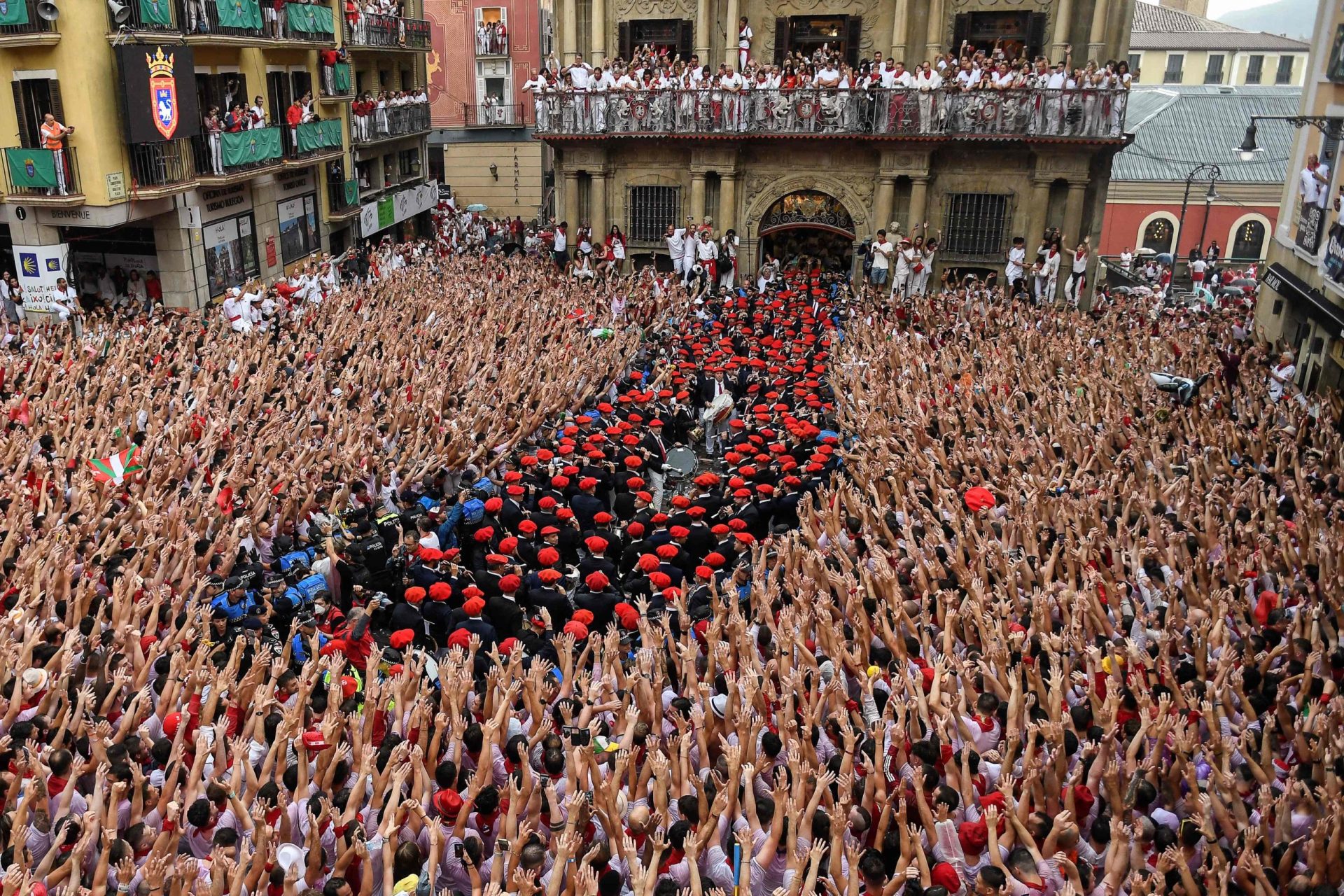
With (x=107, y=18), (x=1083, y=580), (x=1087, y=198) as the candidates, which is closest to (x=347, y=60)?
(x=107, y=18)

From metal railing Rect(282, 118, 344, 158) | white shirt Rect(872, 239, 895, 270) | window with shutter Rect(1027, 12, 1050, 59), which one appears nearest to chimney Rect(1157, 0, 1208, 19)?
window with shutter Rect(1027, 12, 1050, 59)

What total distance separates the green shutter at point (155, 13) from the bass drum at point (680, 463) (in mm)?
13631

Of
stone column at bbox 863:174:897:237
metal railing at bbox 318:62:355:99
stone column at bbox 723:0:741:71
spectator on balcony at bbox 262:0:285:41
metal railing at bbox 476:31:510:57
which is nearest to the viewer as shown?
spectator on balcony at bbox 262:0:285:41

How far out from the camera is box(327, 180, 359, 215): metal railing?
30078 mm

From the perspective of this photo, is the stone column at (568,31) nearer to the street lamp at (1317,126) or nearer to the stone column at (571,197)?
the stone column at (571,197)

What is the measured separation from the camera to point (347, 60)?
30.1 meters

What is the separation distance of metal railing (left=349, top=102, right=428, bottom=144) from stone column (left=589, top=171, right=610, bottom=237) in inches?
314

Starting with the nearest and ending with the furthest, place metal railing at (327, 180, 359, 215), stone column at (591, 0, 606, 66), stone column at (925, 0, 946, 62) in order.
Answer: stone column at (925, 0, 946, 62), stone column at (591, 0, 606, 66), metal railing at (327, 180, 359, 215)

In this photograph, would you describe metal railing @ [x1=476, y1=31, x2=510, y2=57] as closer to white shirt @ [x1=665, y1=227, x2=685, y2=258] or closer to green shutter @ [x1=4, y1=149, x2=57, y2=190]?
white shirt @ [x1=665, y1=227, x2=685, y2=258]

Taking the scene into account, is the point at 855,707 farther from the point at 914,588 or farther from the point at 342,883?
the point at 342,883

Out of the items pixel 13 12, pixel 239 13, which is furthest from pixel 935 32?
pixel 13 12

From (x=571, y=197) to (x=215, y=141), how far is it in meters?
8.90

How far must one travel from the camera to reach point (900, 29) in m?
25.2

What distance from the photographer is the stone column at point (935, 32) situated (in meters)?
25.0
